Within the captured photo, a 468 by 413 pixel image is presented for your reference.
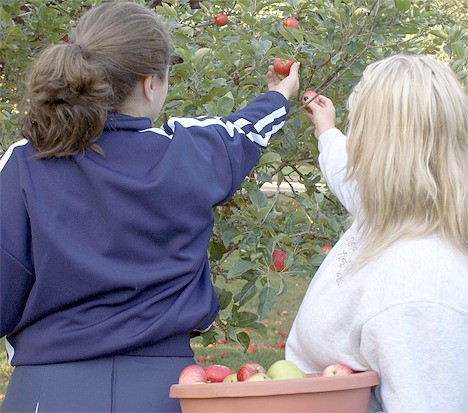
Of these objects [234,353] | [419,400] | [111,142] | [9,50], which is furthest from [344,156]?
[234,353]

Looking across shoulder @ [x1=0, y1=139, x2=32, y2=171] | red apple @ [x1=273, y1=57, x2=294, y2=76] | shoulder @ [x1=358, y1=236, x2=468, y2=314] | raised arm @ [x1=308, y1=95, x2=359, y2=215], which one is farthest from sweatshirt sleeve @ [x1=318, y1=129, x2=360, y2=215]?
shoulder @ [x1=0, y1=139, x2=32, y2=171]

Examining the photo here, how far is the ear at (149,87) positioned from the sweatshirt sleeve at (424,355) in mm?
780

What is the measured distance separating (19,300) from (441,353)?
0.93 m

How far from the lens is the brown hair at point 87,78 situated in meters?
1.74

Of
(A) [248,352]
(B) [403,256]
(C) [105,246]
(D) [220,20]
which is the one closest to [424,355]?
(B) [403,256]

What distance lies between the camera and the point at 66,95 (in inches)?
68.3

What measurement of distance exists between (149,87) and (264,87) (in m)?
0.77

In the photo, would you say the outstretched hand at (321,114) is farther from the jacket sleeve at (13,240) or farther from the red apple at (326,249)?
the jacket sleeve at (13,240)

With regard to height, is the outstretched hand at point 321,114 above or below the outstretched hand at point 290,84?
below

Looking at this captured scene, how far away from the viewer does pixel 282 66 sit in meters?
2.40

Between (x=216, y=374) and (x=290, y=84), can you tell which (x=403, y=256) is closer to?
(x=216, y=374)

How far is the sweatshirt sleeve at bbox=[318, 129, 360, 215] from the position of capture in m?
1.98

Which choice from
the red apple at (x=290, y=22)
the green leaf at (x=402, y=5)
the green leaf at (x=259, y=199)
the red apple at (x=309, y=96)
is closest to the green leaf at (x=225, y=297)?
the green leaf at (x=259, y=199)

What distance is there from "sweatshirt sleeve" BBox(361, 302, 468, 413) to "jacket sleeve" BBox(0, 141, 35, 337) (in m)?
0.80
